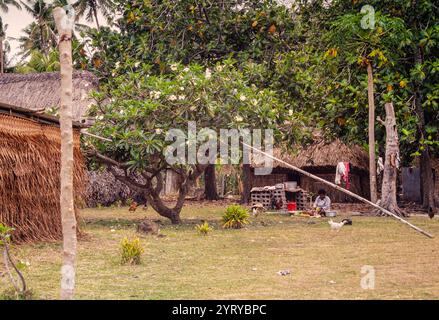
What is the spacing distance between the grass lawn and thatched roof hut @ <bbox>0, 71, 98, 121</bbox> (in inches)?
406

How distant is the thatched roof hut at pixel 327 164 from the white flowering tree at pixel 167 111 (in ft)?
30.7

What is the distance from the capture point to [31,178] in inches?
403

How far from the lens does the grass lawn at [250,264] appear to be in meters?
6.26

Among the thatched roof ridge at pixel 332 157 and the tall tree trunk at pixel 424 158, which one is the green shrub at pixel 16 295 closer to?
the tall tree trunk at pixel 424 158

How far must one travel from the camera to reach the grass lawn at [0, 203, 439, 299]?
6.26 metres

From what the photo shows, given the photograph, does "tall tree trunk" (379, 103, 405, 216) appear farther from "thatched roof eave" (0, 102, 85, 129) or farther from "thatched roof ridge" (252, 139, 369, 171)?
"thatched roof eave" (0, 102, 85, 129)

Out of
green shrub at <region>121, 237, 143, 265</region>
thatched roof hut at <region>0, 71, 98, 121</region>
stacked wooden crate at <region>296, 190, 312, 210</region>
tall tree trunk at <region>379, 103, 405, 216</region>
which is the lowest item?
green shrub at <region>121, 237, 143, 265</region>

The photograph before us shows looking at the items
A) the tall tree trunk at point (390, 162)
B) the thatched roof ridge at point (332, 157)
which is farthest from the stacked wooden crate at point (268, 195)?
Answer: the thatched roof ridge at point (332, 157)

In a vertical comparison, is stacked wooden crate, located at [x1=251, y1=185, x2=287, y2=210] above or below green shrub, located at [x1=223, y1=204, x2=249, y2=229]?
above

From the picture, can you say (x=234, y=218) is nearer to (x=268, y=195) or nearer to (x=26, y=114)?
(x=26, y=114)

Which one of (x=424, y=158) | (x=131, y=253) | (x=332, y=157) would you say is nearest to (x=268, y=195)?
(x=424, y=158)

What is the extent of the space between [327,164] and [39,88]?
10763mm

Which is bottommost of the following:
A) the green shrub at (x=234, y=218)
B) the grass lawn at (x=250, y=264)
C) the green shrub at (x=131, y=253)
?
the grass lawn at (x=250, y=264)

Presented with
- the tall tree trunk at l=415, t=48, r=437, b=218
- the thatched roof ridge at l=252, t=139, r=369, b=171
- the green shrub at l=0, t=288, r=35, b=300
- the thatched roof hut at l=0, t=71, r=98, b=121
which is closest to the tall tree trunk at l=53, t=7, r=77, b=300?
the green shrub at l=0, t=288, r=35, b=300
